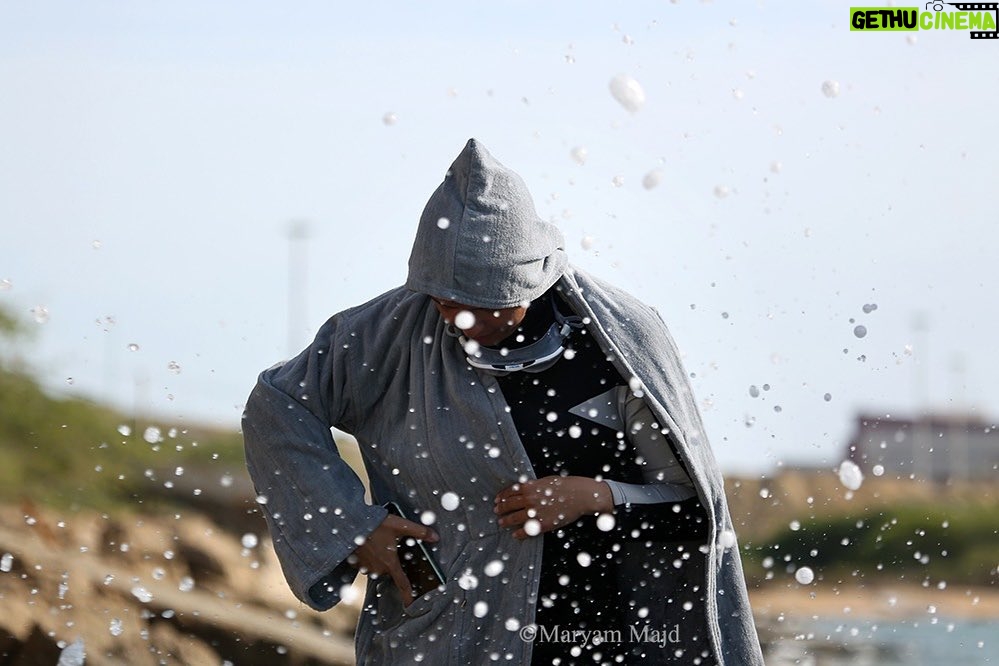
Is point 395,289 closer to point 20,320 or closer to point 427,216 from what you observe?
point 427,216

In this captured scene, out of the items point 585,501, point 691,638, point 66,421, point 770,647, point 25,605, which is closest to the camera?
point 585,501

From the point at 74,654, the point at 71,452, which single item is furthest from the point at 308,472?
the point at 71,452

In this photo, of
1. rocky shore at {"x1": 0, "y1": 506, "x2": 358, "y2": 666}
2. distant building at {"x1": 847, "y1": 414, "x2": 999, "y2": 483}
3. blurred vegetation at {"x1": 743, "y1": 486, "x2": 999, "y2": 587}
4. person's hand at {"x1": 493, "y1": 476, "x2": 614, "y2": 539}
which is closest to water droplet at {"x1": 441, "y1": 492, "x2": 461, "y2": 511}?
person's hand at {"x1": 493, "y1": 476, "x2": 614, "y2": 539}

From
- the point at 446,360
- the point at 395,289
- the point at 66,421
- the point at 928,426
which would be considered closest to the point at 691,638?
the point at 446,360

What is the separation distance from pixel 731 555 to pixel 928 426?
16155 millimetres

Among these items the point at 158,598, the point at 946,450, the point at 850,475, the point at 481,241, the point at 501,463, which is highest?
the point at 481,241

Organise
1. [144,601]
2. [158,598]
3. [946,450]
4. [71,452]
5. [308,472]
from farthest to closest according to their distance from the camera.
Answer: [946,450], [71,452], [158,598], [144,601], [308,472]

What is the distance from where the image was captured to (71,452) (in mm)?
14297

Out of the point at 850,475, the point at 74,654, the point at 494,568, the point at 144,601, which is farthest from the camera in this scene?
the point at 144,601

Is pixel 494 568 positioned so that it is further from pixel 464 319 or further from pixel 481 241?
pixel 481 241

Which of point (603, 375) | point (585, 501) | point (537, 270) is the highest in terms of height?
point (537, 270)

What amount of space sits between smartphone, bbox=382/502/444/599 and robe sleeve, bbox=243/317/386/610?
0.31 ft

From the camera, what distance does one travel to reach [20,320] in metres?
15.3

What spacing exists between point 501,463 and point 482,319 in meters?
0.31
